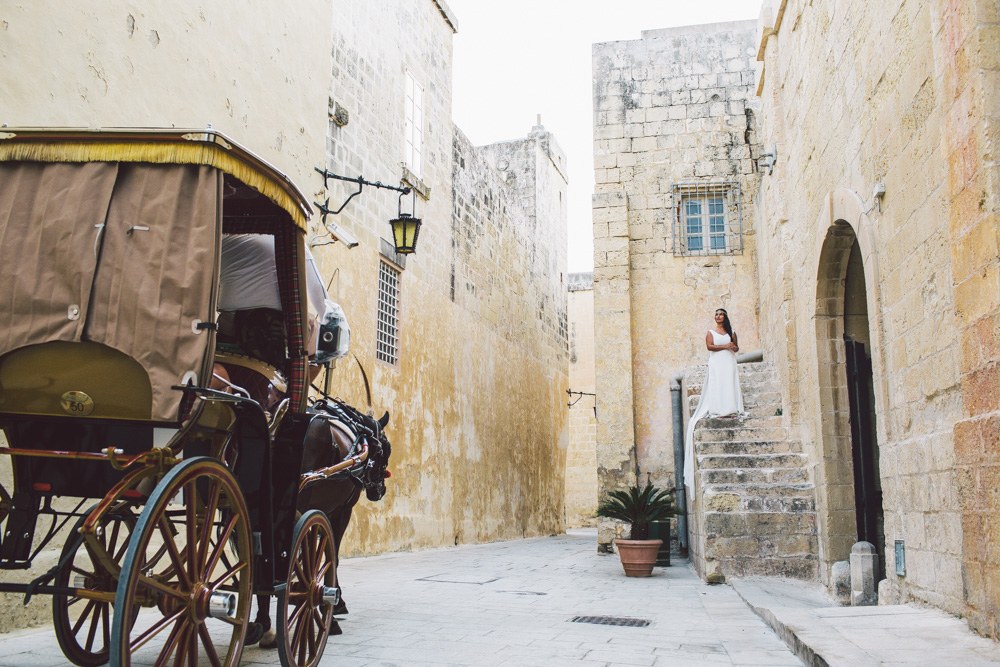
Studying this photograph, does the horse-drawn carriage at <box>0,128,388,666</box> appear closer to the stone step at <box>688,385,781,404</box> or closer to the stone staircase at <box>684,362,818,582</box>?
the stone staircase at <box>684,362,818,582</box>

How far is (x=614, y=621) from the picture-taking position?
5.88m

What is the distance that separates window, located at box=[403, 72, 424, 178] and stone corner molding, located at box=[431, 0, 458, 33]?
1.89m

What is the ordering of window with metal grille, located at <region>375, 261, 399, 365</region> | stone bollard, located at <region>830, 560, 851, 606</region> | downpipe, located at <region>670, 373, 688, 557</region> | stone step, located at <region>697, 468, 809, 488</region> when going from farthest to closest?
downpipe, located at <region>670, 373, 688, 557</region> < window with metal grille, located at <region>375, 261, 399, 365</region> < stone step, located at <region>697, 468, 809, 488</region> < stone bollard, located at <region>830, 560, 851, 606</region>

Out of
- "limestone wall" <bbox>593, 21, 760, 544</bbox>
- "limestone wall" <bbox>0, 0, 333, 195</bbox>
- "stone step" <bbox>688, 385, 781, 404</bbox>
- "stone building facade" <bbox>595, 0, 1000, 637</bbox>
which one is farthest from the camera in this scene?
"limestone wall" <bbox>593, 21, 760, 544</bbox>

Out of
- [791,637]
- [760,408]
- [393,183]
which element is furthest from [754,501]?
[393,183]

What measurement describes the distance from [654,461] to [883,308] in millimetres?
7634

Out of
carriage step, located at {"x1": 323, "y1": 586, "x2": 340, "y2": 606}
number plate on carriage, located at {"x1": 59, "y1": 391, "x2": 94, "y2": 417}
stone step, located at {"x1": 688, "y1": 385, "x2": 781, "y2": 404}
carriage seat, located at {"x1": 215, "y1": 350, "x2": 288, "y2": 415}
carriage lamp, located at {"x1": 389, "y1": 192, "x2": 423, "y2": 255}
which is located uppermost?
carriage lamp, located at {"x1": 389, "y1": 192, "x2": 423, "y2": 255}

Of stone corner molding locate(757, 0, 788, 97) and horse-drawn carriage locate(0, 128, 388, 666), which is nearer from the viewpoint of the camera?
horse-drawn carriage locate(0, 128, 388, 666)

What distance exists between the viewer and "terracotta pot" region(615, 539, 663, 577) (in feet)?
30.2

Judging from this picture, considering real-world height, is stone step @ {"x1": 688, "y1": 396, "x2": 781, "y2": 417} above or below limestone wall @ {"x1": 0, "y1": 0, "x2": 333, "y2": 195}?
below

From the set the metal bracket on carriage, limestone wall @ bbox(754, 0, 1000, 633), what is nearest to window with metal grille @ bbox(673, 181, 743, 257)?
limestone wall @ bbox(754, 0, 1000, 633)

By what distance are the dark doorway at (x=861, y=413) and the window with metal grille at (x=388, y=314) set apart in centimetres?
613

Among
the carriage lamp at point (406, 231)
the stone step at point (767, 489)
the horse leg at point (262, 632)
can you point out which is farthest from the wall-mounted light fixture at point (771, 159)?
the horse leg at point (262, 632)

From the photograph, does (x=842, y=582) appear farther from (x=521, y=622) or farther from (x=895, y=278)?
(x=521, y=622)
